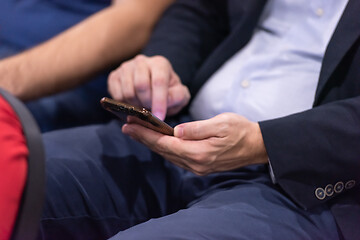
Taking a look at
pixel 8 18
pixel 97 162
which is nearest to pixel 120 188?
pixel 97 162

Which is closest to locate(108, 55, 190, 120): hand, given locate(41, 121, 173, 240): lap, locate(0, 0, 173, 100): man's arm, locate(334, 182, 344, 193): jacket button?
locate(41, 121, 173, 240): lap

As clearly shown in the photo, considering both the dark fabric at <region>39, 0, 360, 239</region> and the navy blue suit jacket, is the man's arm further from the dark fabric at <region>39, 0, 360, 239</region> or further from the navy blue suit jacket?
the navy blue suit jacket

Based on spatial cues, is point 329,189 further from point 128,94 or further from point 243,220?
point 128,94

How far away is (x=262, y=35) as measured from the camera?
920 mm

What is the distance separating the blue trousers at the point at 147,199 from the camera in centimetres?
62

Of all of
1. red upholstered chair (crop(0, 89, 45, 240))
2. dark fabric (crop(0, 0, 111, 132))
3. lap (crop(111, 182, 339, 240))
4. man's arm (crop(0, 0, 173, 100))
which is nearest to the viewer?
red upholstered chair (crop(0, 89, 45, 240))

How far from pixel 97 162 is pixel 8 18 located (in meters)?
0.67

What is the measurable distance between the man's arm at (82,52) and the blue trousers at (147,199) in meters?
0.20

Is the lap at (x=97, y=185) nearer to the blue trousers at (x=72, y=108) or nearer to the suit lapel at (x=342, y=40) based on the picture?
the blue trousers at (x=72, y=108)

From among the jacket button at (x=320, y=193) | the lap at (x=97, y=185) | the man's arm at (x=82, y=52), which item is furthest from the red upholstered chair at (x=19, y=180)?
the man's arm at (x=82, y=52)

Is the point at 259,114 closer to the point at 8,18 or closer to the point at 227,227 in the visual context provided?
the point at 227,227

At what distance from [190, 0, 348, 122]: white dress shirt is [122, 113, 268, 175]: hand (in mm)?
140

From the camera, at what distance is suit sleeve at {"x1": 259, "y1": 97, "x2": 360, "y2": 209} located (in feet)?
2.17

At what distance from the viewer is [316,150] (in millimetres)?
665
